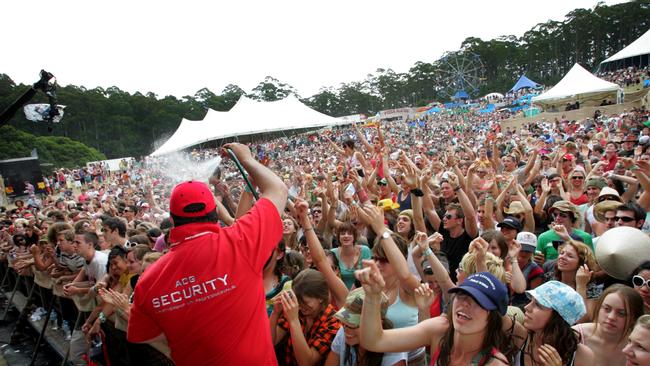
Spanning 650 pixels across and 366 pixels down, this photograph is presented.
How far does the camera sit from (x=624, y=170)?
5.85 metres

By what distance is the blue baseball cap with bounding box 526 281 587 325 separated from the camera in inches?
84.7

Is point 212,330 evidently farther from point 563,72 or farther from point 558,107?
point 563,72

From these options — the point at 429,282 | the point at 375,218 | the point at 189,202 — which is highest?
the point at 189,202

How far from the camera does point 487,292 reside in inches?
74.0

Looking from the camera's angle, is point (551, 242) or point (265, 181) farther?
point (551, 242)

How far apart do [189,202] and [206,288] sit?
0.36 m

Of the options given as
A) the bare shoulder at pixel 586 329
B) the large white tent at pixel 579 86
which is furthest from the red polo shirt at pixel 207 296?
the large white tent at pixel 579 86

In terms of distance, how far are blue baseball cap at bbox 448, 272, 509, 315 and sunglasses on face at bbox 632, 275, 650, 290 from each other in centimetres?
110

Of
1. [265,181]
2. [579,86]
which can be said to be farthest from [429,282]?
[579,86]

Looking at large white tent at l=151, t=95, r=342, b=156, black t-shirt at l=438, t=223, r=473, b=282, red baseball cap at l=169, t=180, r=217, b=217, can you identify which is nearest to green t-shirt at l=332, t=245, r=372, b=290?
black t-shirt at l=438, t=223, r=473, b=282

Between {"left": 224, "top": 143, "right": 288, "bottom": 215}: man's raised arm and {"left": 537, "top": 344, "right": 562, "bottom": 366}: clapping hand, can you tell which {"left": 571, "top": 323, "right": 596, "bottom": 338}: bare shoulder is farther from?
{"left": 224, "top": 143, "right": 288, "bottom": 215}: man's raised arm

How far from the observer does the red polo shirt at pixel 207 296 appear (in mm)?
1626

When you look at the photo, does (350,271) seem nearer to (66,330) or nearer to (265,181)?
(265,181)

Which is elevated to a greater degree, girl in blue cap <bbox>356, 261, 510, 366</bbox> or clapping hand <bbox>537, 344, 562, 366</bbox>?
girl in blue cap <bbox>356, 261, 510, 366</bbox>
